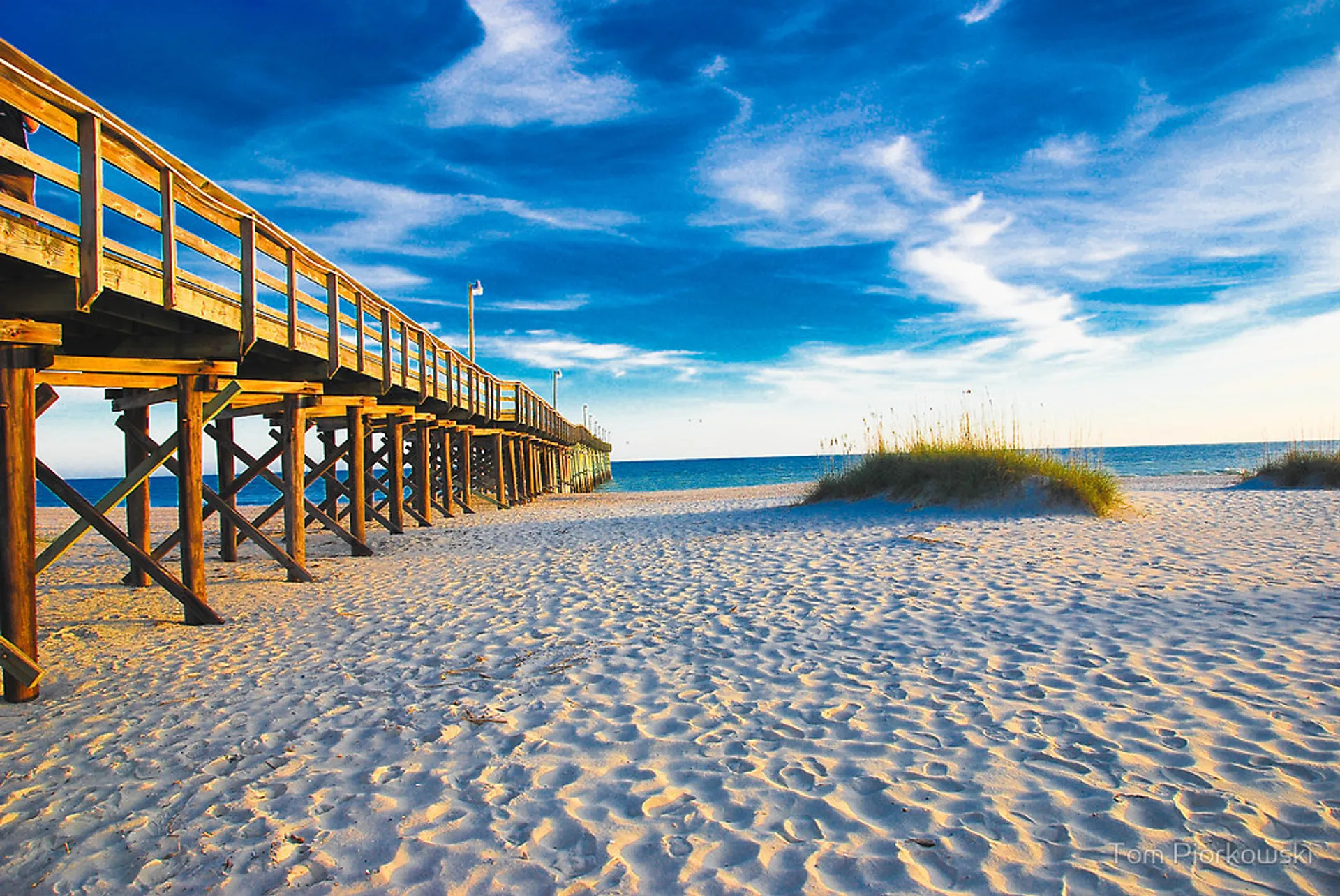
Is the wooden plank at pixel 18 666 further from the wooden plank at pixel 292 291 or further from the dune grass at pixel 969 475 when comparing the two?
the dune grass at pixel 969 475

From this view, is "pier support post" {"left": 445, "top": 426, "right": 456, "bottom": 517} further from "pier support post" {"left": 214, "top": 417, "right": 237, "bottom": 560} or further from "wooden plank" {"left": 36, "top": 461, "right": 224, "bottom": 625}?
"wooden plank" {"left": 36, "top": 461, "right": 224, "bottom": 625}

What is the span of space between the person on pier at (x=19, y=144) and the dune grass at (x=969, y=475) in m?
11.5

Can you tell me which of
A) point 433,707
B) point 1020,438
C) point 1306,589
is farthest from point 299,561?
point 1020,438

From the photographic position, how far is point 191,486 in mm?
6000

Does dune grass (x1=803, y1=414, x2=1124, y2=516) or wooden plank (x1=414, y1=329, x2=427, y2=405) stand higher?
wooden plank (x1=414, y1=329, x2=427, y2=405)

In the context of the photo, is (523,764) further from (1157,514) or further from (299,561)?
(1157,514)

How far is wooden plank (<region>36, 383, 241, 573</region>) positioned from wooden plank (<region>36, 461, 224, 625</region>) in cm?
9

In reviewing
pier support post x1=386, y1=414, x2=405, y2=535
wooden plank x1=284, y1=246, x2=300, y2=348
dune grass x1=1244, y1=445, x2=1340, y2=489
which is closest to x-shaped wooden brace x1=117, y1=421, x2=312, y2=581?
wooden plank x1=284, y1=246, x2=300, y2=348

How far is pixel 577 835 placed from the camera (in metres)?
2.64

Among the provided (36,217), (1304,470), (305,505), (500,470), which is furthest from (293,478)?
(1304,470)

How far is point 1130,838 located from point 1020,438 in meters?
11.6

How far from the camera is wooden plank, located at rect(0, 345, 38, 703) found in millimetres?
4086

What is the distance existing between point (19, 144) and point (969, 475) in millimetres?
12022

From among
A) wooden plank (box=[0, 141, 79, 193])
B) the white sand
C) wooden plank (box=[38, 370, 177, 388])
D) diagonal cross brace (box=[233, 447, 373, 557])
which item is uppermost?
wooden plank (box=[0, 141, 79, 193])
